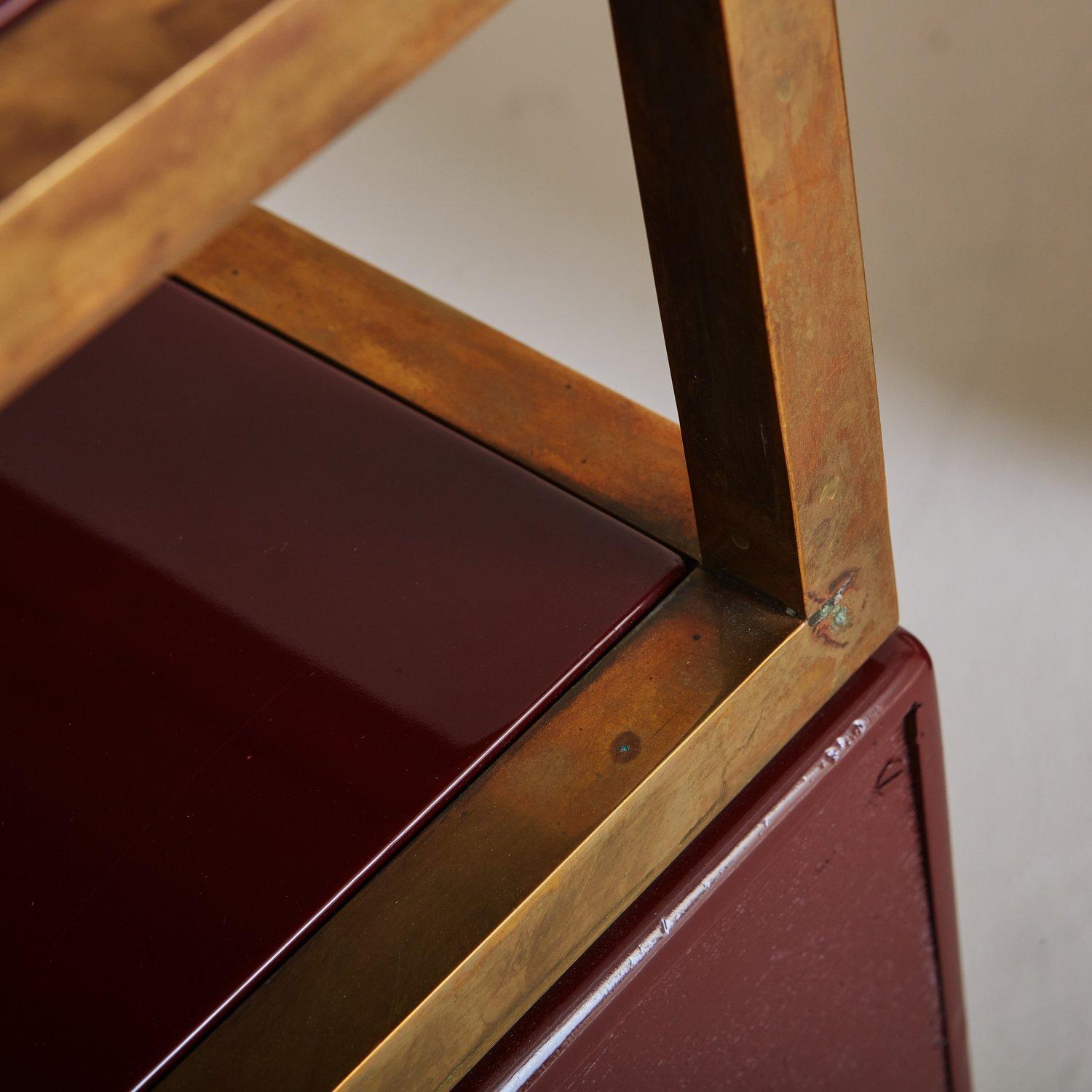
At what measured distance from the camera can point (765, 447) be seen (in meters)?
0.42

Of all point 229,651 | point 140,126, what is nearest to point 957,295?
point 229,651

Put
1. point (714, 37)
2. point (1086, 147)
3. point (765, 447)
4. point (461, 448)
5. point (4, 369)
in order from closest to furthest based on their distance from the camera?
point (4, 369)
point (714, 37)
point (765, 447)
point (461, 448)
point (1086, 147)

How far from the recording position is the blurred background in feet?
3.33

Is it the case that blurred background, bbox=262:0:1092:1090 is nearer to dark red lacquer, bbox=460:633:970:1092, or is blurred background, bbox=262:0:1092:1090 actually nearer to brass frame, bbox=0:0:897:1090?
dark red lacquer, bbox=460:633:970:1092

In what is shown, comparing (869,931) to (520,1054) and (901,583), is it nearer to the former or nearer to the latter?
(520,1054)

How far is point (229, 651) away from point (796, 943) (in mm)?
260

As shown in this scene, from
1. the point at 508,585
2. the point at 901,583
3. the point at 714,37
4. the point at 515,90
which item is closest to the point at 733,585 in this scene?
the point at 508,585

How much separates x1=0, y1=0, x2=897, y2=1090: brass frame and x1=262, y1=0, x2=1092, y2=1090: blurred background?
1.90ft

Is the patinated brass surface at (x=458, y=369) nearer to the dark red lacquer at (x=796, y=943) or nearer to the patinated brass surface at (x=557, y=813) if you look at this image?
the patinated brass surface at (x=557, y=813)

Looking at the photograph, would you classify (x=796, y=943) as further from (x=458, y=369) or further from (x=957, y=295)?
(x=957, y=295)

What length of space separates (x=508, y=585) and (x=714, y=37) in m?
0.24

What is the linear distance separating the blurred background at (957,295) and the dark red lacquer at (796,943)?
1.12ft

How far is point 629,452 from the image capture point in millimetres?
545

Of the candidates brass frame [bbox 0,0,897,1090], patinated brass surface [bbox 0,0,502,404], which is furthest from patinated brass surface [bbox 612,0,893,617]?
patinated brass surface [bbox 0,0,502,404]
